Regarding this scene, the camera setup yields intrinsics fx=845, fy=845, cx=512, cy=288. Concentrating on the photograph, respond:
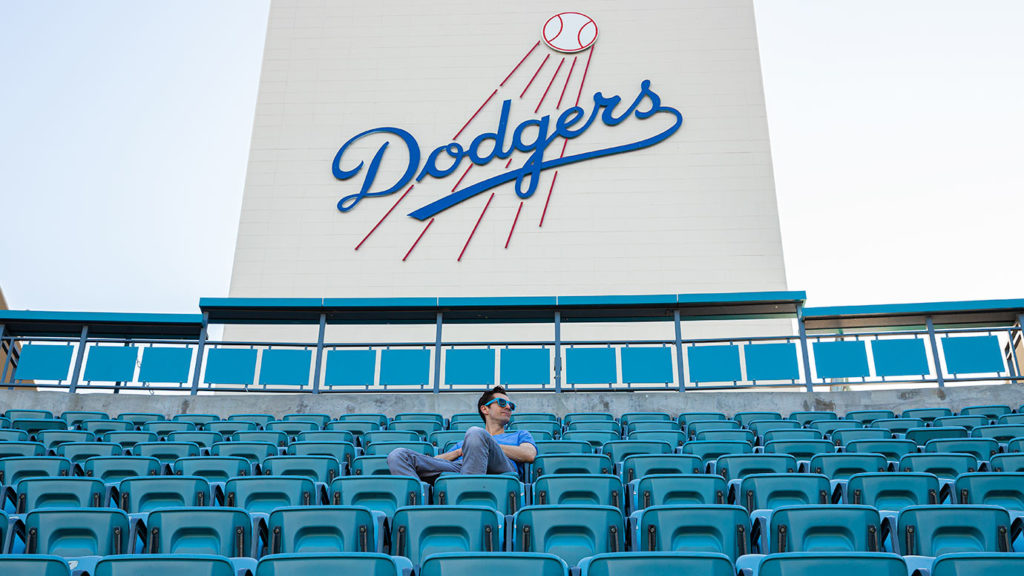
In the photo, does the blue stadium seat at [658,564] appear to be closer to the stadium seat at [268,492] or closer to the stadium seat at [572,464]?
the stadium seat at [268,492]

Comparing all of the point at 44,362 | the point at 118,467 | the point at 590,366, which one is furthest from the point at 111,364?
the point at 590,366

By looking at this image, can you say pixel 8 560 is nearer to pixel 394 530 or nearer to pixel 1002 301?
pixel 394 530

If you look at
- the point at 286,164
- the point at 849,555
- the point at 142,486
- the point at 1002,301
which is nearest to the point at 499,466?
the point at 142,486

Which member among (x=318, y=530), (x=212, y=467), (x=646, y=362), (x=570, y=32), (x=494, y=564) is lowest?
(x=494, y=564)

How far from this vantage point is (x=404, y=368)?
11.9 m

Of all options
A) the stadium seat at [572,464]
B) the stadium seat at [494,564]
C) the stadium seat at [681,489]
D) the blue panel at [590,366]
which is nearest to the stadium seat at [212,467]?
the stadium seat at [572,464]

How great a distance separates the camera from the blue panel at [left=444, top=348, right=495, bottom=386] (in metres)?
11.7

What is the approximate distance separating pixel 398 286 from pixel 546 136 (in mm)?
4779

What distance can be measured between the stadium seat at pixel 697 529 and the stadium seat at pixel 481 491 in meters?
1.01

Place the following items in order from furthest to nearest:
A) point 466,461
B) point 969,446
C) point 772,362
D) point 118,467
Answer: point 772,362, point 969,446, point 118,467, point 466,461

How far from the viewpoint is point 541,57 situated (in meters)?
19.9

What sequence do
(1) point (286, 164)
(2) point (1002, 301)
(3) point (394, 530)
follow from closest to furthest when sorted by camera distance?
(3) point (394, 530)
(2) point (1002, 301)
(1) point (286, 164)

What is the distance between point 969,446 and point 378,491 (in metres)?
4.85

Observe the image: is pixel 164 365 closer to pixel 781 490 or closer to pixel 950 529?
pixel 781 490
